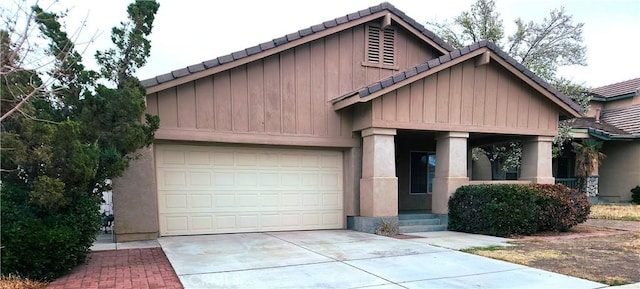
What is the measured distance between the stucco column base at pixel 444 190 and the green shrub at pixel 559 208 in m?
1.69

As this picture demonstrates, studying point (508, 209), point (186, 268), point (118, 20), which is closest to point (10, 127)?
point (118, 20)

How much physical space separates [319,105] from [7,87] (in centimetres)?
637

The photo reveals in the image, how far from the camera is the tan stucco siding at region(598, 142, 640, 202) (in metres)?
17.9

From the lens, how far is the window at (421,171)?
12.8 meters

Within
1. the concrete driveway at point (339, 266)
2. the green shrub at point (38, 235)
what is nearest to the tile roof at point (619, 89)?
the concrete driveway at point (339, 266)

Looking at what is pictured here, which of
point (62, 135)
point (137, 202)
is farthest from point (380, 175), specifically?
point (62, 135)

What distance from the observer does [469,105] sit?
10.2 metres

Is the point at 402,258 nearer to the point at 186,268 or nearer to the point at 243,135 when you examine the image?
the point at 186,268

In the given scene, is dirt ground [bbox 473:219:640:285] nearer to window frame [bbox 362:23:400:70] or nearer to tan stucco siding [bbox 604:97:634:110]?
window frame [bbox 362:23:400:70]

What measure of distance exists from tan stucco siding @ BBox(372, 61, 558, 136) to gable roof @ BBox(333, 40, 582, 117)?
0.26m

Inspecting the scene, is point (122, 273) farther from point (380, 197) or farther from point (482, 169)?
point (482, 169)

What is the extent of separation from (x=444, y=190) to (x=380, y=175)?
1928 millimetres

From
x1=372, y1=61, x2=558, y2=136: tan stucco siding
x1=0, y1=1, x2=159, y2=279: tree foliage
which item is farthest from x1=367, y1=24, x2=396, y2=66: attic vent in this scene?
x1=0, y1=1, x2=159, y2=279: tree foliage

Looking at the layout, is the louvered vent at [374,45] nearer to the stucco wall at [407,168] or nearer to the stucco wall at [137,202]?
the stucco wall at [407,168]
